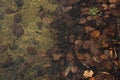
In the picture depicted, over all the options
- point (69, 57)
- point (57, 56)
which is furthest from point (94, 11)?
point (57, 56)

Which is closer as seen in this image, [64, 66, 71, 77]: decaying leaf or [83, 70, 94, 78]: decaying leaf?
[83, 70, 94, 78]: decaying leaf

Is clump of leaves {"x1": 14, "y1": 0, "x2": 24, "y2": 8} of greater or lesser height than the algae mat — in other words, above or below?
above

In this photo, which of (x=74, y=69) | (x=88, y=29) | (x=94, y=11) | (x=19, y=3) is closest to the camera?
(x=74, y=69)

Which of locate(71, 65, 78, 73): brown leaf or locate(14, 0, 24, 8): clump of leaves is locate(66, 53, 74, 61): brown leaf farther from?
locate(14, 0, 24, 8): clump of leaves

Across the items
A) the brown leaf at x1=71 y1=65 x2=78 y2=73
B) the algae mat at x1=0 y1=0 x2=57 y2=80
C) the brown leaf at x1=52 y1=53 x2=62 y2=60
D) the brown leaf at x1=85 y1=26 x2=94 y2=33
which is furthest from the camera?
the algae mat at x1=0 y1=0 x2=57 y2=80

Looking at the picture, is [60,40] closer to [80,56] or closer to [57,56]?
[57,56]

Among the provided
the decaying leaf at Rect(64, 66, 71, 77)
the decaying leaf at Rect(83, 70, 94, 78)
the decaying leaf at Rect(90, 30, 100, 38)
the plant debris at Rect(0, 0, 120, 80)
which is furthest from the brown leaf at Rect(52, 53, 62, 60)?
the decaying leaf at Rect(90, 30, 100, 38)

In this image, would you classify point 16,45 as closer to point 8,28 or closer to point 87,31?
point 8,28

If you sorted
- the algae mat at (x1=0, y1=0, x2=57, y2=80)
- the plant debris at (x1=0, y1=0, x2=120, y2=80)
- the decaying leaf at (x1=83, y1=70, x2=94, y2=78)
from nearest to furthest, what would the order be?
1. the decaying leaf at (x1=83, y1=70, x2=94, y2=78)
2. the plant debris at (x1=0, y1=0, x2=120, y2=80)
3. the algae mat at (x1=0, y1=0, x2=57, y2=80)

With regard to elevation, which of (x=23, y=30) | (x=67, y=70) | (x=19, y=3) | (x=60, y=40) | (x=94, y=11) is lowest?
(x=67, y=70)

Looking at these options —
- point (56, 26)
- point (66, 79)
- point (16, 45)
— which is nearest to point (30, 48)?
point (16, 45)

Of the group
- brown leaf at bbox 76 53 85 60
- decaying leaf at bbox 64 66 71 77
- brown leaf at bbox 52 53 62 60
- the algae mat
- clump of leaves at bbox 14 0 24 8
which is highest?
clump of leaves at bbox 14 0 24 8
